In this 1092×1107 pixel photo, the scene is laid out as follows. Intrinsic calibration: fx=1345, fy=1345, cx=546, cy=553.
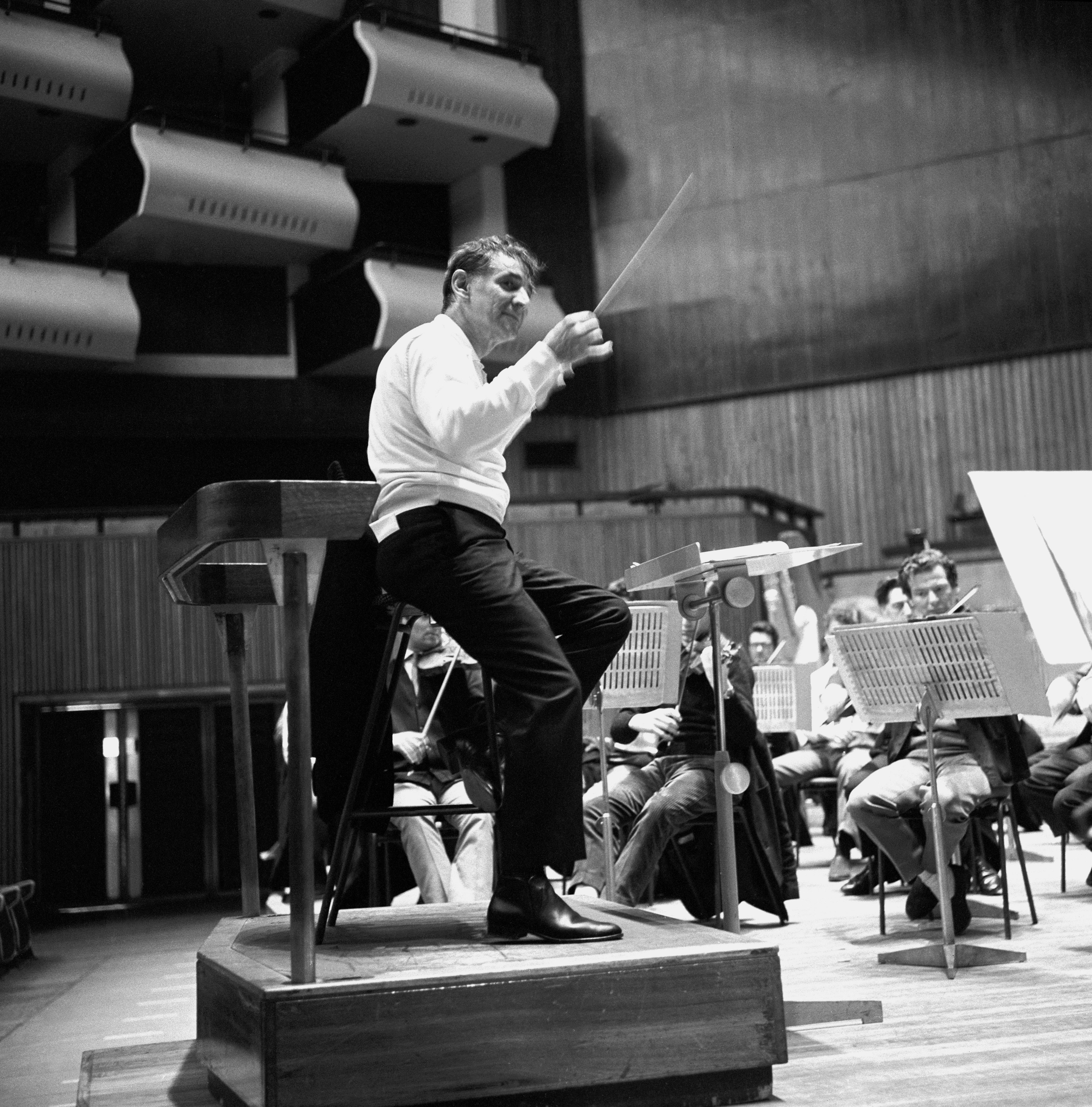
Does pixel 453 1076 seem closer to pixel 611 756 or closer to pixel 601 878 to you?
pixel 601 878

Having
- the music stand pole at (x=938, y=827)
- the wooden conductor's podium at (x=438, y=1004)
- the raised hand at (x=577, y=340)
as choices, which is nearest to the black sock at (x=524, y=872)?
the wooden conductor's podium at (x=438, y=1004)

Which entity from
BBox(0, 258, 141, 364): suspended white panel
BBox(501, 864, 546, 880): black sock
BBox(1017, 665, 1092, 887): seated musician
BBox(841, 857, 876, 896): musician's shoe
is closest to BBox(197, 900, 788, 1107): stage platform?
BBox(501, 864, 546, 880): black sock

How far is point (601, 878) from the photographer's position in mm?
4551

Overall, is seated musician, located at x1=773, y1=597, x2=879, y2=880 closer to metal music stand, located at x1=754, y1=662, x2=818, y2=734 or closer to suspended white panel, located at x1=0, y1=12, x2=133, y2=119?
metal music stand, located at x1=754, y1=662, x2=818, y2=734

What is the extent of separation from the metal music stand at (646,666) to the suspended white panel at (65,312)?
289 inches

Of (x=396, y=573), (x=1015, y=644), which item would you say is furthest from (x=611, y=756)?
(x=396, y=573)

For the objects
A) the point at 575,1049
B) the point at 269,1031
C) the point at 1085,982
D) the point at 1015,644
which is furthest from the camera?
the point at 1015,644

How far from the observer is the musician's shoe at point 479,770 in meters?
2.44

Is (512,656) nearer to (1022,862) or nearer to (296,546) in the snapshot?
(296,546)

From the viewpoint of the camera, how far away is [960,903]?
13.0 feet

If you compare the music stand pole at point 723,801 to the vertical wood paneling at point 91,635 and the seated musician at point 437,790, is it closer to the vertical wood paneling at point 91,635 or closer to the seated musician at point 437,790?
the seated musician at point 437,790

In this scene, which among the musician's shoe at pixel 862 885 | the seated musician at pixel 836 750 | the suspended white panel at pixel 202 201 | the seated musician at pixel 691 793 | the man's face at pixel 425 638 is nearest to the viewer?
the seated musician at pixel 691 793

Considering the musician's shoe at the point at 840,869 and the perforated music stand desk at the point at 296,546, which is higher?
the perforated music stand desk at the point at 296,546

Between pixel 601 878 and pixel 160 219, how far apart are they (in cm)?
735
